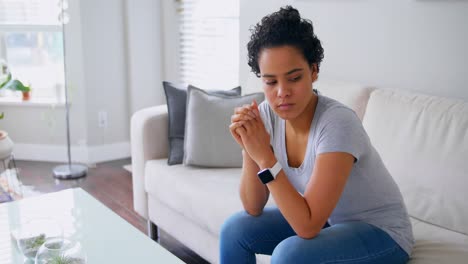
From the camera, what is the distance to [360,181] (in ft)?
4.54

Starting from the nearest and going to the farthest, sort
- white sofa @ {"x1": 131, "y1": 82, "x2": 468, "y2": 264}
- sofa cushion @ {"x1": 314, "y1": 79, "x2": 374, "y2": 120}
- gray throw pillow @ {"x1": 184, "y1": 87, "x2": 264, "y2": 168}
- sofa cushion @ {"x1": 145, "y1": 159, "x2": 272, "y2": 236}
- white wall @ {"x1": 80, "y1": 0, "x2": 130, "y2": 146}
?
white sofa @ {"x1": 131, "y1": 82, "x2": 468, "y2": 264}, sofa cushion @ {"x1": 145, "y1": 159, "x2": 272, "y2": 236}, sofa cushion @ {"x1": 314, "y1": 79, "x2": 374, "y2": 120}, gray throw pillow @ {"x1": 184, "y1": 87, "x2": 264, "y2": 168}, white wall @ {"x1": 80, "y1": 0, "x2": 130, "y2": 146}

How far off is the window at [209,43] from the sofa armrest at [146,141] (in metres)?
0.95

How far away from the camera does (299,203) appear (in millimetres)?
1294

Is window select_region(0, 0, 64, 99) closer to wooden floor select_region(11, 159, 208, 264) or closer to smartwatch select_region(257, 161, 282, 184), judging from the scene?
wooden floor select_region(11, 159, 208, 264)

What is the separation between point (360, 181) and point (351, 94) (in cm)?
82

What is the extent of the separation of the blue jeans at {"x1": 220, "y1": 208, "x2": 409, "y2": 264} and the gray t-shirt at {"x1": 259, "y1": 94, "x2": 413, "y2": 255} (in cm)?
4

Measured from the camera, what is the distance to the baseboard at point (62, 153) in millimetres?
3926

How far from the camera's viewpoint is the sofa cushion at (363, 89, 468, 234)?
5.57 feet

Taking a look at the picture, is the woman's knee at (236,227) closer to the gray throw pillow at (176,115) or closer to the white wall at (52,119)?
the gray throw pillow at (176,115)

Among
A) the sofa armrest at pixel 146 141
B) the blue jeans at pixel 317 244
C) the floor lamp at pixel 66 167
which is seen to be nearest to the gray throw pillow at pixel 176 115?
the sofa armrest at pixel 146 141

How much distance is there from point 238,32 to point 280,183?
2144 mm

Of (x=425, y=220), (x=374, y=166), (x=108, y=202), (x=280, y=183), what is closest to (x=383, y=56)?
(x=425, y=220)

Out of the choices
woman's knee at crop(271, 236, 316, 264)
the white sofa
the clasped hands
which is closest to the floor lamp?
the white sofa

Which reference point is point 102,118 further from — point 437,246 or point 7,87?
point 437,246
